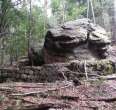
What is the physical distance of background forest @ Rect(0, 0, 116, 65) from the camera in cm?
1522

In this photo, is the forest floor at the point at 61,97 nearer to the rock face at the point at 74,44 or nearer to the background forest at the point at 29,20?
the rock face at the point at 74,44

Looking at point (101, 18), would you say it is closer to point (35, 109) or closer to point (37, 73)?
point (37, 73)

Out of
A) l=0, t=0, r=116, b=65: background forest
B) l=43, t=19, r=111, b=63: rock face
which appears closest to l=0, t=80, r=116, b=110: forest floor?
l=43, t=19, r=111, b=63: rock face

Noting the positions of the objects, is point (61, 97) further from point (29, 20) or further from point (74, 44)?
point (29, 20)

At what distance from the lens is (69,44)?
1221cm

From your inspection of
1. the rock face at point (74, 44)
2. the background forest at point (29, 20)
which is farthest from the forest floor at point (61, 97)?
the background forest at point (29, 20)

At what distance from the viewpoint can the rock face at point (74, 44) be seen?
Answer: 1230cm

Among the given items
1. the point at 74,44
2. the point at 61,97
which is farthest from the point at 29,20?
the point at 61,97

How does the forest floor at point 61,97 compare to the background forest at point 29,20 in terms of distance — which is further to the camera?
the background forest at point 29,20

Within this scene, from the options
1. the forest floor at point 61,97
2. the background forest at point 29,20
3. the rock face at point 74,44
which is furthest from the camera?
the background forest at point 29,20

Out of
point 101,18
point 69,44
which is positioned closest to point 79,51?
point 69,44

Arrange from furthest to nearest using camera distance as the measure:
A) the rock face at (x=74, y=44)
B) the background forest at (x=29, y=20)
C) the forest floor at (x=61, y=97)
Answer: the background forest at (x=29, y=20) → the rock face at (x=74, y=44) → the forest floor at (x=61, y=97)

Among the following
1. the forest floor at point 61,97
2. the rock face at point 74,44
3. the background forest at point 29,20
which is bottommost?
the forest floor at point 61,97

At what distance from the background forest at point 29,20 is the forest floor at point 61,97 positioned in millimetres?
4452
